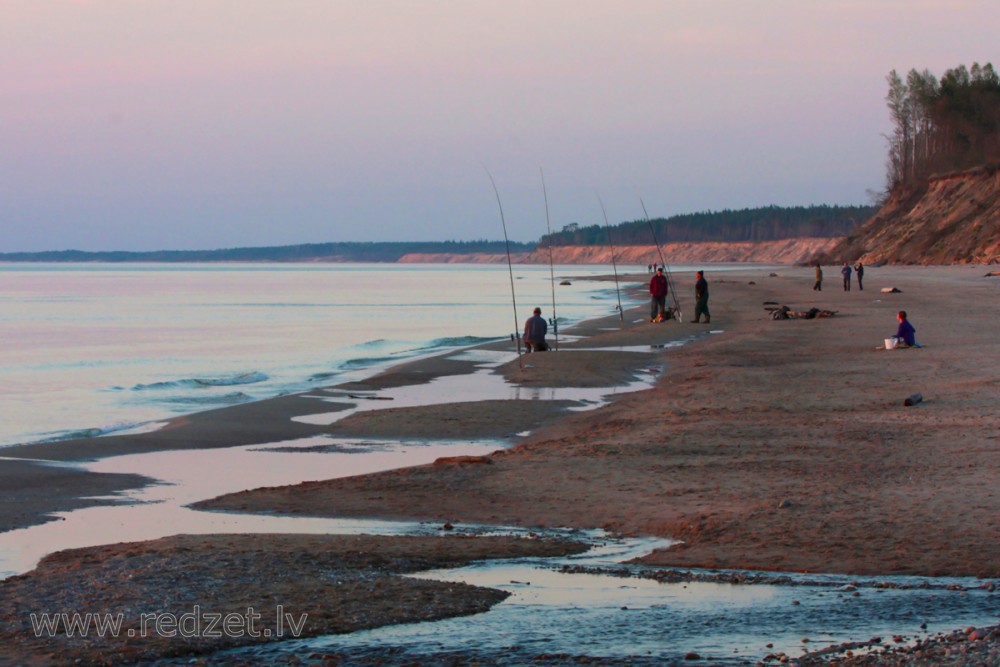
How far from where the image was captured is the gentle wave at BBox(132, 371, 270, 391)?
66.3 feet

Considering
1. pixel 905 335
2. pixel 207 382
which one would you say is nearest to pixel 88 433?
pixel 207 382

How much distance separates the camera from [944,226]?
70.8 metres

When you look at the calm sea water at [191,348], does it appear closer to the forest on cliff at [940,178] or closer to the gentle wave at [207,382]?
the gentle wave at [207,382]

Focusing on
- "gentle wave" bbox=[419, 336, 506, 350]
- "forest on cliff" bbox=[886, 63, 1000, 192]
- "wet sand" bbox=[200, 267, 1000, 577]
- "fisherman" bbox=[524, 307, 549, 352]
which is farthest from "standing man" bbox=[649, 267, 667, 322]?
"forest on cliff" bbox=[886, 63, 1000, 192]

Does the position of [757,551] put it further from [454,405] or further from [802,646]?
[454,405]

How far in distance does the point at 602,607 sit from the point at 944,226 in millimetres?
70940

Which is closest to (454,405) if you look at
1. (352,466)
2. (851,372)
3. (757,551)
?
(352,466)

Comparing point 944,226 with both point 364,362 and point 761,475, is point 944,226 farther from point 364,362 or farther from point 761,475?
point 761,475

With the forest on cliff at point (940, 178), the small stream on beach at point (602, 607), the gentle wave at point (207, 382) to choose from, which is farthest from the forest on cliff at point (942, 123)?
the small stream on beach at point (602, 607)

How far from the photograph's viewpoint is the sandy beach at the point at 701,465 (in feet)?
21.5

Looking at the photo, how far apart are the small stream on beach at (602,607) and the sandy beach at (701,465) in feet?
0.89

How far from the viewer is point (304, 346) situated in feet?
98.7

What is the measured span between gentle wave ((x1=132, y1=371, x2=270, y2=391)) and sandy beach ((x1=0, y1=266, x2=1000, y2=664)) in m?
3.41

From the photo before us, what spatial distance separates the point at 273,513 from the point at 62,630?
3117mm
